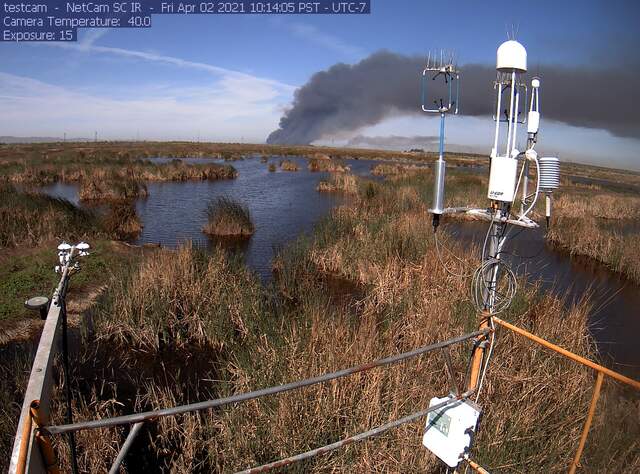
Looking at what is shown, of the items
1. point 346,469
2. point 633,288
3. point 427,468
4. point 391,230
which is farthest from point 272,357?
point 633,288

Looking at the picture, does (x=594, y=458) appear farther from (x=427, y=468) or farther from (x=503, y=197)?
(x=503, y=197)

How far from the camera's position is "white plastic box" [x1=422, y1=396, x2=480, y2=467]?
2.68m

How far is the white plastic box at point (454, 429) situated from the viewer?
8.80ft

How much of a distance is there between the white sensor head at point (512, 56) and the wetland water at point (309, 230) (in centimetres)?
125

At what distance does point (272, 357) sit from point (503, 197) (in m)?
2.58

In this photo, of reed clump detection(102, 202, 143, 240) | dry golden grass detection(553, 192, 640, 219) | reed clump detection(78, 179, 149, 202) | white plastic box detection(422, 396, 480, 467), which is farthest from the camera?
reed clump detection(78, 179, 149, 202)

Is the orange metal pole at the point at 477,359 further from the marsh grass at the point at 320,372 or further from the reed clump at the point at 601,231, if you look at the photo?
the reed clump at the point at 601,231

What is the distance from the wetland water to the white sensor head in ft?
4.10

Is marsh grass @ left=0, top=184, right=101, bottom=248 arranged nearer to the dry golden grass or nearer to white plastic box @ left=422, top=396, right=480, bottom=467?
white plastic box @ left=422, top=396, right=480, bottom=467

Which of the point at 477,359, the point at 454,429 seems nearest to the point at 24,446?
the point at 454,429

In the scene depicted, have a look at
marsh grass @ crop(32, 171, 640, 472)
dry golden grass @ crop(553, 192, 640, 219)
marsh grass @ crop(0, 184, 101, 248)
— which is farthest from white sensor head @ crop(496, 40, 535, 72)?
dry golden grass @ crop(553, 192, 640, 219)

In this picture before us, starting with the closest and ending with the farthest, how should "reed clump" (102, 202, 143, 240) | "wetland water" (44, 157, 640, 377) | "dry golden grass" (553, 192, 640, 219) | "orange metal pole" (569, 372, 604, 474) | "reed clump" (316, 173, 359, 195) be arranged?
"orange metal pole" (569, 372, 604, 474) → "wetland water" (44, 157, 640, 377) → "reed clump" (102, 202, 143, 240) → "dry golden grass" (553, 192, 640, 219) → "reed clump" (316, 173, 359, 195)

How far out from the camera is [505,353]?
433cm

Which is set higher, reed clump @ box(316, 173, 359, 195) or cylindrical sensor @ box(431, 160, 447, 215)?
cylindrical sensor @ box(431, 160, 447, 215)
